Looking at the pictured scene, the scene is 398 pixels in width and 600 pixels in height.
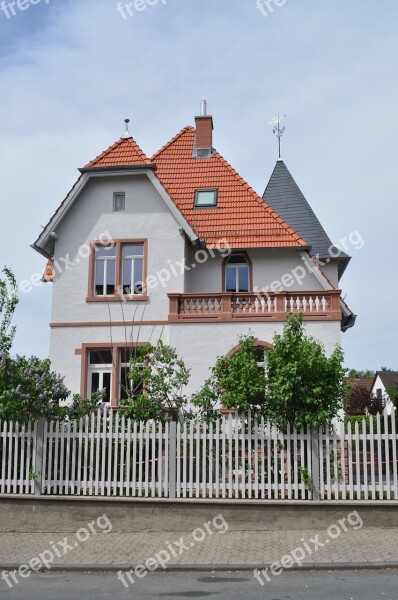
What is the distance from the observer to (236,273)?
20.8m

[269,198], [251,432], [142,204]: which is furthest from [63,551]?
[269,198]

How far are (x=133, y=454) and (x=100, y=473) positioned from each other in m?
0.77

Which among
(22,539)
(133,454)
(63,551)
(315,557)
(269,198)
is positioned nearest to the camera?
(315,557)

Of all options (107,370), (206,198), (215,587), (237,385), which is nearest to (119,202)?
(206,198)

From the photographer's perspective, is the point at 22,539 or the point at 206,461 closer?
the point at 22,539

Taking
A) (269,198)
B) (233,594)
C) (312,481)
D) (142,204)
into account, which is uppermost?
(269,198)

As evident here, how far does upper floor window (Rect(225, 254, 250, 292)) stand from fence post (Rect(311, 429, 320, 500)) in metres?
9.28

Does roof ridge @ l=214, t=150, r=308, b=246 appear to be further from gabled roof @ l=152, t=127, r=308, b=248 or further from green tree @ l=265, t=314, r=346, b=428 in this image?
green tree @ l=265, t=314, r=346, b=428

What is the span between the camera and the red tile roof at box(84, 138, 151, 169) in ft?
67.6

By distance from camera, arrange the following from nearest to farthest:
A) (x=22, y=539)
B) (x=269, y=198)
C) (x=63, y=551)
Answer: (x=63, y=551), (x=22, y=539), (x=269, y=198)

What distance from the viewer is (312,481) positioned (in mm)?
11578

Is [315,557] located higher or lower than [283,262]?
lower

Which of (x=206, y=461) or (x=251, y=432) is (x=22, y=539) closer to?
(x=206, y=461)

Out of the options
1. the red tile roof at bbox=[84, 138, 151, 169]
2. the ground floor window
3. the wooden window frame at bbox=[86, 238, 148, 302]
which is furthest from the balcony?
the red tile roof at bbox=[84, 138, 151, 169]
